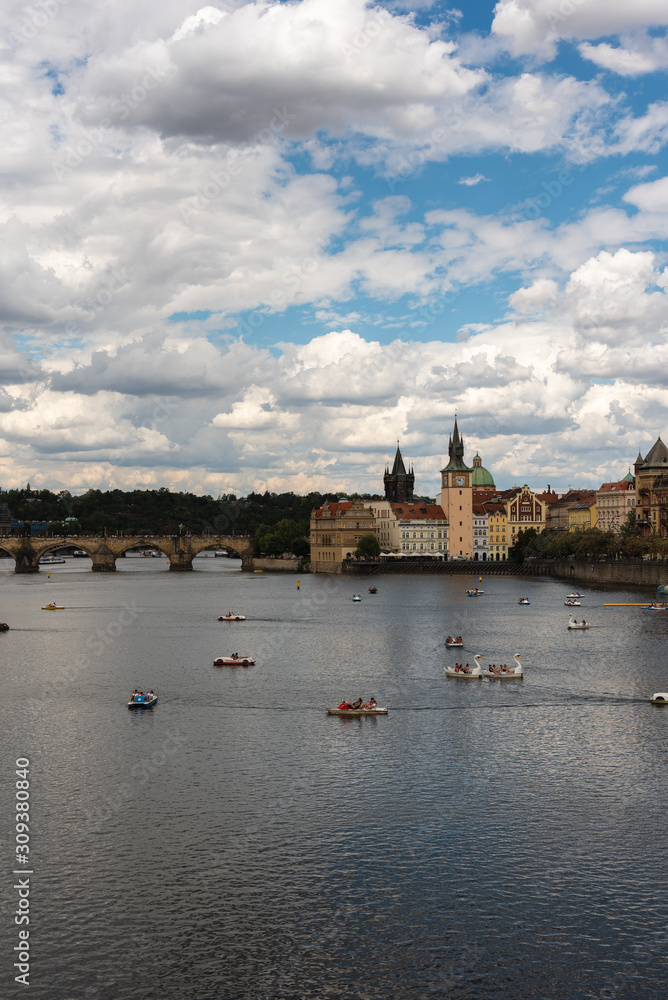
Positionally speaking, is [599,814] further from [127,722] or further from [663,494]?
[663,494]

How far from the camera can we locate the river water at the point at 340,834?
89.0 feet

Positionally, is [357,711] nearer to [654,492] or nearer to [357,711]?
[357,711]

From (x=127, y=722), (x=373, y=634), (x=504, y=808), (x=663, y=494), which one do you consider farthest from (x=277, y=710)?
(x=663, y=494)

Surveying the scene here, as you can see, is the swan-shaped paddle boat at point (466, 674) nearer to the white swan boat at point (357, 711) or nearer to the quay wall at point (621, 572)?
the white swan boat at point (357, 711)

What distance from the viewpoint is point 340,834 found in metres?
36.0

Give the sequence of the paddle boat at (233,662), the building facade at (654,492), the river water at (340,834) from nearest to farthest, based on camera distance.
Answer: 1. the river water at (340,834)
2. the paddle boat at (233,662)
3. the building facade at (654,492)

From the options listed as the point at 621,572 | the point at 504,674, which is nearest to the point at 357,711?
the point at 504,674

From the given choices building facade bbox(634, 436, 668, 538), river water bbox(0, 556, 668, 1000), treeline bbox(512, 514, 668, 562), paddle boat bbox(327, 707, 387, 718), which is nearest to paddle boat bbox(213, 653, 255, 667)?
river water bbox(0, 556, 668, 1000)

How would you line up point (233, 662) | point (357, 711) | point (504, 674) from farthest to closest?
point (233, 662)
point (504, 674)
point (357, 711)

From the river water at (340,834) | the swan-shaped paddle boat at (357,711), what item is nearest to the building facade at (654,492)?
the river water at (340,834)

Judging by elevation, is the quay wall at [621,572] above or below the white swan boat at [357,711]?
above

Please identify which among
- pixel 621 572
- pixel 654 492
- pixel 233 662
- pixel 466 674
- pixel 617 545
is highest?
pixel 654 492

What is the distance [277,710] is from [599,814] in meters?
24.7

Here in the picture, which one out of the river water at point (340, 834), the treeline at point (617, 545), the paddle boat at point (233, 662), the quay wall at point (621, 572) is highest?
the treeline at point (617, 545)
